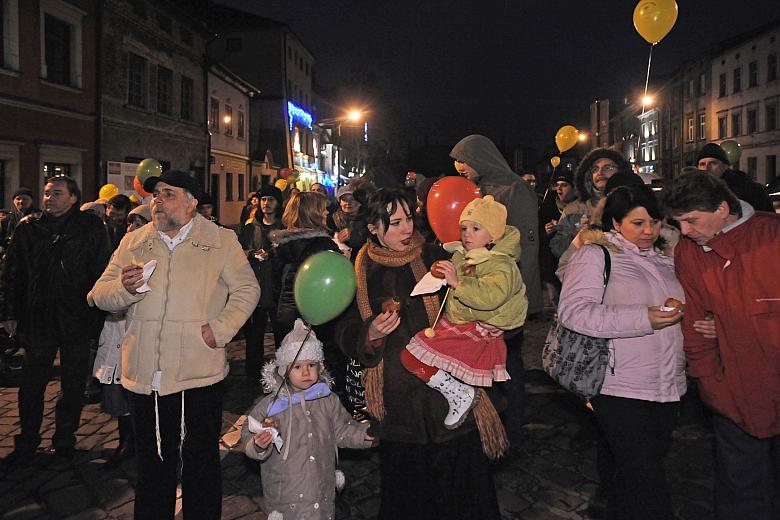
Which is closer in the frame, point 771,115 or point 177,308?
point 177,308

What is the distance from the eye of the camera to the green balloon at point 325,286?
3.01 meters

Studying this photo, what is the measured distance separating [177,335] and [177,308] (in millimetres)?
148

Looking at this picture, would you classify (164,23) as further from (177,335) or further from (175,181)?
(177,335)

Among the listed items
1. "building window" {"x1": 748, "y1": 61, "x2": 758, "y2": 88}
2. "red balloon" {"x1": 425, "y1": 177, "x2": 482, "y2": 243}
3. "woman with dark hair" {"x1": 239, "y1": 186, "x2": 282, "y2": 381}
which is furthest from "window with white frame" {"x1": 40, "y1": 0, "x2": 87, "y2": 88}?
"building window" {"x1": 748, "y1": 61, "x2": 758, "y2": 88}

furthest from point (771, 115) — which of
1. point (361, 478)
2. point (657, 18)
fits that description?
point (361, 478)

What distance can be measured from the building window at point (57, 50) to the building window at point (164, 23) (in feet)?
18.4

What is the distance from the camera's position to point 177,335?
10.8 ft

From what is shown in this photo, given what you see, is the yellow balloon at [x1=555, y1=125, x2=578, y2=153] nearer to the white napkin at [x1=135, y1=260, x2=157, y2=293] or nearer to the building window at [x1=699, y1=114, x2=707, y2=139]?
the white napkin at [x1=135, y1=260, x2=157, y2=293]

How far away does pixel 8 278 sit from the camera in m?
4.91

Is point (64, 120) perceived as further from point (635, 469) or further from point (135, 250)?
point (635, 469)

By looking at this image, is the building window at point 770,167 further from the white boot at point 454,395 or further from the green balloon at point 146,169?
the white boot at point 454,395

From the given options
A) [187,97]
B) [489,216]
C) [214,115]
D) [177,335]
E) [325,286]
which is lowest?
[177,335]

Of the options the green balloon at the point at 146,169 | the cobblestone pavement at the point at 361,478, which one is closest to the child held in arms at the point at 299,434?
the cobblestone pavement at the point at 361,478

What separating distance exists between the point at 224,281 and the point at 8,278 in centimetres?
256
